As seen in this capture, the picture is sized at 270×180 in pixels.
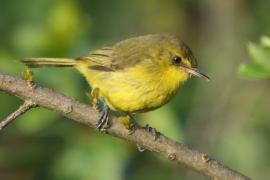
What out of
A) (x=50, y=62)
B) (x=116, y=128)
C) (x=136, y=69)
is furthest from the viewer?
(x=50, y=62)

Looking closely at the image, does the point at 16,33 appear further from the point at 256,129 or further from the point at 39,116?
the point at 256,129

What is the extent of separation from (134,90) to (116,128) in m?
1.45

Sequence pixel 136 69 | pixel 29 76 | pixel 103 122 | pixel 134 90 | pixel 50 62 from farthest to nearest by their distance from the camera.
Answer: pixel 50 62 → pixel 136 69 → pixel 134 90 → pixel 103 122 → pixel 29 76

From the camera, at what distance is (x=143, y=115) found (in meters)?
6.40

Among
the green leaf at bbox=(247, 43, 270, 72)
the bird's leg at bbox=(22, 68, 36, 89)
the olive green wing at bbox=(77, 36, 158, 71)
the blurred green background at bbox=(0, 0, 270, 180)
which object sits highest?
the green leaf at bbox=(247, 43, 270, 72)

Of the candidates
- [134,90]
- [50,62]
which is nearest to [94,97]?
[134,90]

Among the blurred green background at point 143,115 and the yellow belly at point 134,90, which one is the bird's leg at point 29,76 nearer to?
the blurred green background at point 143,115

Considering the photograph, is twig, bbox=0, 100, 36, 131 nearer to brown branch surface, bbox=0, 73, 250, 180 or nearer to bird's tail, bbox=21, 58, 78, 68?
brown branch surface, bbox=0, 73, 250, 180

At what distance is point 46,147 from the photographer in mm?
6590

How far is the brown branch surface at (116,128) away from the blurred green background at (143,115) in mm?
1386

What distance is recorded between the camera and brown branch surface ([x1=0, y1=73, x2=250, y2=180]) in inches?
166

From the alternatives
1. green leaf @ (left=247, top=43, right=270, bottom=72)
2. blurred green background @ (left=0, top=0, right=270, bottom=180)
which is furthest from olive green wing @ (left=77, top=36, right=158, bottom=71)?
green leaf @ (left=247, top=43, right=270, bottom=72)

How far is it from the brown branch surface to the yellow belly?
1.24 m

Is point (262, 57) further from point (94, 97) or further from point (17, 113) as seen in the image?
point (17, 113)
